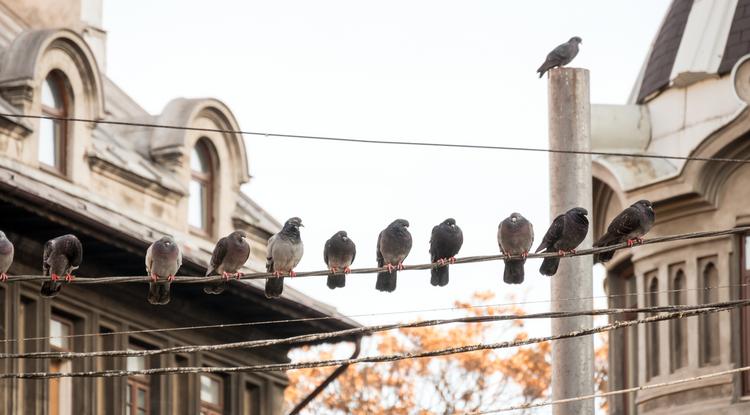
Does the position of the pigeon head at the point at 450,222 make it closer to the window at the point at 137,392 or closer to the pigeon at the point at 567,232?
the pigeon at the point at 567,232

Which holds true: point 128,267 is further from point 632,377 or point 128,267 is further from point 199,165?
point 632,377

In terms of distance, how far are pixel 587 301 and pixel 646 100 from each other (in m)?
22.6

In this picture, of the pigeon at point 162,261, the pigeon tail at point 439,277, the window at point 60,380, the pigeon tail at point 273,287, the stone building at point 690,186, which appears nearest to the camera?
the pigeon tail at point 439,277

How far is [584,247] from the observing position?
22.0m

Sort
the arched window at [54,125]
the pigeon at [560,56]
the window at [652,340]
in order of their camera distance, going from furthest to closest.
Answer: the window at [652,340] < the arched window at [54,125] < the pigeon at [560,56]

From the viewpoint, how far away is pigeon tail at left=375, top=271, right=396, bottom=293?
2797cm

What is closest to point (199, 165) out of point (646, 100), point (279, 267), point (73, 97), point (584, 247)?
point (73, 97)

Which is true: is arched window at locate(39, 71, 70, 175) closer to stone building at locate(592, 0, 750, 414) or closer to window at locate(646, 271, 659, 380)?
stone building at locate(592, 0, 750, 414)

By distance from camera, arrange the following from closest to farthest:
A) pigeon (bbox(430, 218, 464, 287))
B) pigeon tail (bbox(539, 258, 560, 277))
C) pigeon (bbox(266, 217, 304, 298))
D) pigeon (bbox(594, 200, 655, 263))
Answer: pigeon tail (bbox(539, 258, 560, 277)), pigeon (bbox(594, 200, 655, 263)), pigeon (bbox(430, 218, 464, 287)), pigeon (bbox(266, 217, 304, 298))

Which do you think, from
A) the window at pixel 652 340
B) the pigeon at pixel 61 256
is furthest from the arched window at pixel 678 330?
the pigeon at pixel 61 256

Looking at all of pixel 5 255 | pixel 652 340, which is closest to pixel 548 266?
pixel 5 255

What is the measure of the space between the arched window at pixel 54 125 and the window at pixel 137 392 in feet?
10.6

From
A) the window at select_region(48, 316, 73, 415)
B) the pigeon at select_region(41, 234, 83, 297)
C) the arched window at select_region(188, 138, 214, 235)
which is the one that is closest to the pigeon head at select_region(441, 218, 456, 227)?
the pigeon at select_region(41, 234, 83, 297)

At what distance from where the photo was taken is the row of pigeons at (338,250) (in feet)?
88.2
